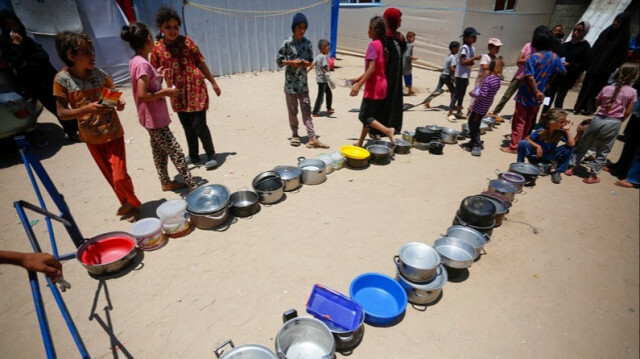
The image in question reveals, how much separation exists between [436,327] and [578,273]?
5.70 feet

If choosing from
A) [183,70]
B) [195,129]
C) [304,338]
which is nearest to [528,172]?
[304,338]

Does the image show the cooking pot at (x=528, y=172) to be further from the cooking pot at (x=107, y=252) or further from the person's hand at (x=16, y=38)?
the person's hand at (x=16, y=38)

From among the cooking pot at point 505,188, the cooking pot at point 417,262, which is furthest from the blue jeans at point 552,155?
the cooking pot at point 417,262

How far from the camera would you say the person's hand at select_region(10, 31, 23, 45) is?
5.20 m

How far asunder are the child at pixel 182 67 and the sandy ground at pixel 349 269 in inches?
36.7

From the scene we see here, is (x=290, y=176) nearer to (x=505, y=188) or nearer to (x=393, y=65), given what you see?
(x=393, y=65)

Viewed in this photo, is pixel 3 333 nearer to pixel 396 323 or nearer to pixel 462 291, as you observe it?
pixel 396 323

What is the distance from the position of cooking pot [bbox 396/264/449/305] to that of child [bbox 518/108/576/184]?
3370 mm

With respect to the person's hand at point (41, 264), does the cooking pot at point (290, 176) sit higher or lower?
lower

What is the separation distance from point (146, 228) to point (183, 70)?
216 centimetres

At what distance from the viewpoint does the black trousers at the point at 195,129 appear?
14.7 feet

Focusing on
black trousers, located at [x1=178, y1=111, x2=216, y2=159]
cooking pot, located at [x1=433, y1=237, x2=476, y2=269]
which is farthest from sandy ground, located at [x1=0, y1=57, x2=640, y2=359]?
black trousers, located at [x1=178, y1=111, x2=216, y2=159]

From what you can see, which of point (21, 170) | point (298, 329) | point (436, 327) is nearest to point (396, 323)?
point (436, 327)

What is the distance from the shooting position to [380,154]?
4.99 meters
